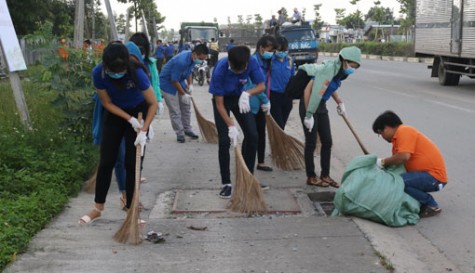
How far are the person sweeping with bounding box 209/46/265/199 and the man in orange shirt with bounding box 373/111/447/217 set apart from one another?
1.21 meters

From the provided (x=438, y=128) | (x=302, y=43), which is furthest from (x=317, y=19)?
(x=438, y=128)

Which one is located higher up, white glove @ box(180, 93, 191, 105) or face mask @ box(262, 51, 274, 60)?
face mask @ box(262, 51, 274, 60)

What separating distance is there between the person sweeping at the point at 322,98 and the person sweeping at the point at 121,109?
6.04 ft

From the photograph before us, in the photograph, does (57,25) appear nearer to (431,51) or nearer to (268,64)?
(431,51)

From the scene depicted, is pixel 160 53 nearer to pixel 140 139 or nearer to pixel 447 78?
pixel 447 78

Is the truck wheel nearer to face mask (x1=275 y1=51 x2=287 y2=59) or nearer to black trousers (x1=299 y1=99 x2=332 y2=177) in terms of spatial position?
face mask (x1=275 y1=51 x2=287 y2=59)

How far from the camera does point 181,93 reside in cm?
881

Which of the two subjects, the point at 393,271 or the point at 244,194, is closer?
the point at 393,271

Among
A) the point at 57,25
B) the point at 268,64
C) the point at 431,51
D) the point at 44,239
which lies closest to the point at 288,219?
the point at 44,239

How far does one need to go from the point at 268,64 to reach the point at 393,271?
382cm

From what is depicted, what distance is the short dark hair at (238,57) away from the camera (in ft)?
18.2

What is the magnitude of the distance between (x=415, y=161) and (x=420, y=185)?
229 mm

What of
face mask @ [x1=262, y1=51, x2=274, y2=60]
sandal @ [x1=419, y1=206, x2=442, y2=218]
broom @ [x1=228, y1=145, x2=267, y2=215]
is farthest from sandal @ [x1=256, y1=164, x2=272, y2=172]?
sandal @ [x1=419, y1=206, x2=442, y2=218]

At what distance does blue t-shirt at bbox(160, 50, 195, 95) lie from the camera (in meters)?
8.47
